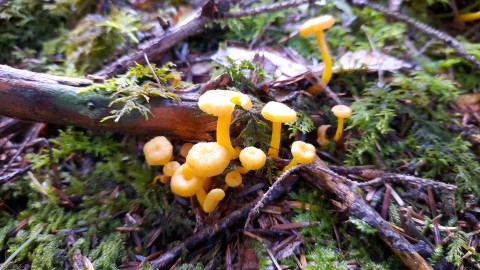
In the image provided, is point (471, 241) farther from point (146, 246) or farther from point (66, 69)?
point (66, 69)

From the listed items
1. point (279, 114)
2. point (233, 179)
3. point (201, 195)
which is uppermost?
point (279, 114)

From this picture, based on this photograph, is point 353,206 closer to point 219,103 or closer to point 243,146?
point 243,146

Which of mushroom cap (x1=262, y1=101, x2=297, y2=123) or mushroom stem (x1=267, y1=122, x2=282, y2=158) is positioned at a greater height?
mushroom cap (x1=262, y1=101, x2=297, y2=123)

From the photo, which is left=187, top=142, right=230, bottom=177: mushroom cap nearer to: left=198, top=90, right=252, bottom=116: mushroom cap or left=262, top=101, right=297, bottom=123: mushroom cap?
left=198, top=90, right=252, bottom=116: mushroom cap

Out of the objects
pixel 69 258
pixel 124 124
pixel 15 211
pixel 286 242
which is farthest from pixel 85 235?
pixel 286 242

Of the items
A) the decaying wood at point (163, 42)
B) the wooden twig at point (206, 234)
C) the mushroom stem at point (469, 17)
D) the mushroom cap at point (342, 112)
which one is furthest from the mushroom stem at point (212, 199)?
the mushroom stem at point (469, 17)

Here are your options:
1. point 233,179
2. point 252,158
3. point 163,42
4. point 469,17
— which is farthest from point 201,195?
point 469,17

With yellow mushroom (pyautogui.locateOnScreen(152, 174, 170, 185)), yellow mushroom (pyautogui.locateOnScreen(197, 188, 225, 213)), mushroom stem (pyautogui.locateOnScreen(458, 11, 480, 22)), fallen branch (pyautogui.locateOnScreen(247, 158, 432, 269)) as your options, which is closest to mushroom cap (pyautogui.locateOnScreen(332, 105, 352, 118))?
fallen branch (pyautogui.locateOnScreen(247, 158, 432, 269))
